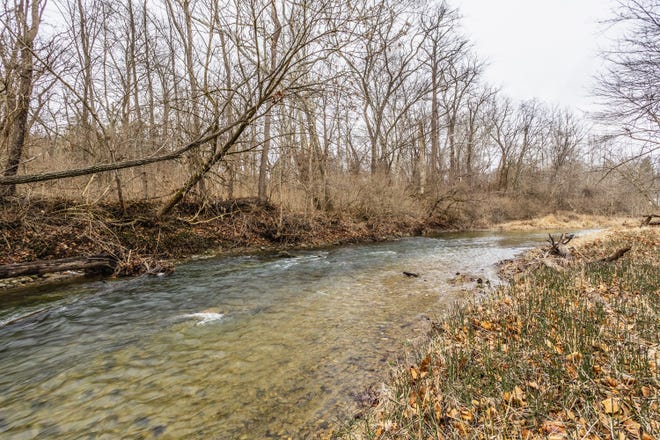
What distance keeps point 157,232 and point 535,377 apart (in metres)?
11.8

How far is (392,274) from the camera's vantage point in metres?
9.29

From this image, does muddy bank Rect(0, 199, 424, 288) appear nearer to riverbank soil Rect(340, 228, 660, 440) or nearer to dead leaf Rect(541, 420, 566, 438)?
riverbank soil Rect(340, 228, 660, 440)

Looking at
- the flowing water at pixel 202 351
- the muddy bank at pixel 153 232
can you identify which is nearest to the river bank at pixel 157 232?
the muddy bank at pixel 153 232

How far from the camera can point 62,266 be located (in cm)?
750

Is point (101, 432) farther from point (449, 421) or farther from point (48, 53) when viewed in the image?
point (48, 53)

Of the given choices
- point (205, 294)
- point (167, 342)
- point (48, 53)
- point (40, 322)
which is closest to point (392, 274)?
point (205, 294)

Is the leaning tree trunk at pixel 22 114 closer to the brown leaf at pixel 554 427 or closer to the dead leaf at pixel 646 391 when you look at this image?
the brown leaf at pixel 554 427

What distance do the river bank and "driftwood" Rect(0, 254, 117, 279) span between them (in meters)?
0.26

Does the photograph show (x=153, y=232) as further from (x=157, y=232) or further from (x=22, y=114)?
(x=22, y=114)

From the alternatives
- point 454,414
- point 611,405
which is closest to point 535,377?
point 611,405

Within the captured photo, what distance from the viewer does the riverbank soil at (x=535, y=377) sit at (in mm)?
2316

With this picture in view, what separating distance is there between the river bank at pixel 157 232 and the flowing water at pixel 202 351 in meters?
1.66

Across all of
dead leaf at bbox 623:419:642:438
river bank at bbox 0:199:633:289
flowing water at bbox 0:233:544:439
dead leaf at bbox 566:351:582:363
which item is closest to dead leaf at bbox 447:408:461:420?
flowing water at bbox 0:233:544:439

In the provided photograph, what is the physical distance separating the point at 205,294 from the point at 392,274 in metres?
5.35
